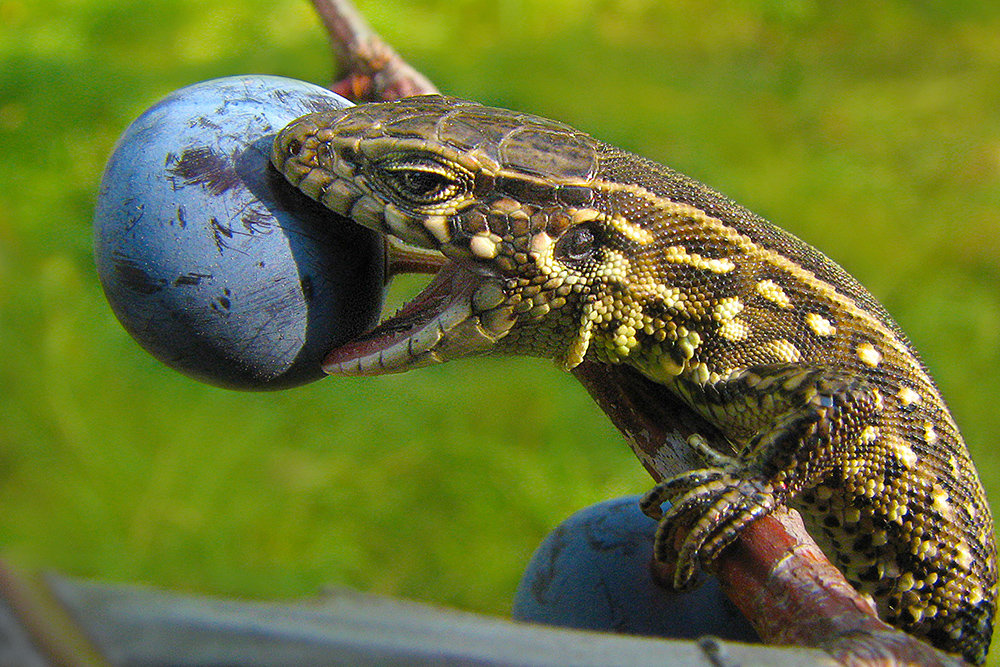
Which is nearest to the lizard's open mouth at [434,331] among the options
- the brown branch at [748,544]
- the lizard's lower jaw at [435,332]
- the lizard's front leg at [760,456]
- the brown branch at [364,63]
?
the lizard's lower jaw at [435,332]

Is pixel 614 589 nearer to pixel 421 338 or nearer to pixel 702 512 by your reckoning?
pixel 702 512

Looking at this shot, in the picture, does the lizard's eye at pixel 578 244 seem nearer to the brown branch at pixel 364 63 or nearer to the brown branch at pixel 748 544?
the brown branch at pixel 748 544

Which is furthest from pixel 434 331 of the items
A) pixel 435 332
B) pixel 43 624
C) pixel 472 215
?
pixel 43 624

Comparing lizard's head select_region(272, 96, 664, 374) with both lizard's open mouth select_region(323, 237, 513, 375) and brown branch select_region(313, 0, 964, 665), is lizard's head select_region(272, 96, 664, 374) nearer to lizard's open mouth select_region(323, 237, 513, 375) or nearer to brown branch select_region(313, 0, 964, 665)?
lizard's open mouth select_region(323, 237, 513, 375)

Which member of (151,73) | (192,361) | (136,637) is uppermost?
(136,637)

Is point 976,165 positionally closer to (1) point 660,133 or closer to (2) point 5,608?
(1) point 660,133

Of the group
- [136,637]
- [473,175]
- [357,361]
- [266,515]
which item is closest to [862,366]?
[473,175]
